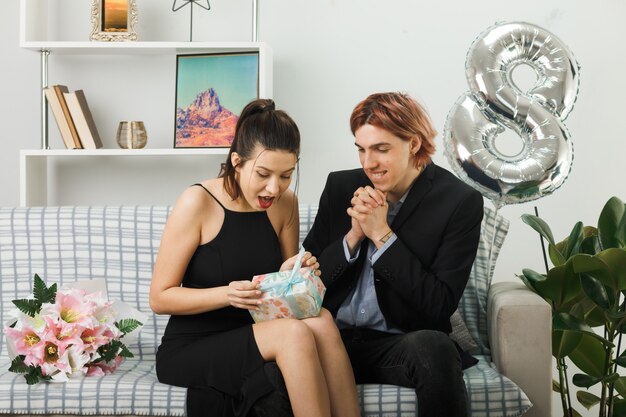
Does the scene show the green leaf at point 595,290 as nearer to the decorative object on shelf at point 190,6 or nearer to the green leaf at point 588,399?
the green leaf at point 588,399

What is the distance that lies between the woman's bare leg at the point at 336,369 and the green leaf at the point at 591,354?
88cm

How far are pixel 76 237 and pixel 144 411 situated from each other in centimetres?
70

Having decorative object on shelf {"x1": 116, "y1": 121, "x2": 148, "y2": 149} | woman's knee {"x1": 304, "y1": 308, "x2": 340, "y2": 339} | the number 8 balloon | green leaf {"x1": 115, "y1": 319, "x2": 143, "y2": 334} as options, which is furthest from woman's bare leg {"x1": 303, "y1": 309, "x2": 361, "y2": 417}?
decorative object on shelf {"x1": 116, "y1": 121, "x2": 148, "y2": 149}

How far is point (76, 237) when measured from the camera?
262 cm

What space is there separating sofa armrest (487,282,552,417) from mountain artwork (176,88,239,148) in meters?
1.36

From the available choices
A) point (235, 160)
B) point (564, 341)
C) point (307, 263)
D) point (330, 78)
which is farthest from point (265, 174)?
point (330, 78)

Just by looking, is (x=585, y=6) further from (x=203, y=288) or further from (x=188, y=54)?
(x=203, y=288)

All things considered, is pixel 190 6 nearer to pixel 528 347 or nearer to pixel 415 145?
pixel 415 145

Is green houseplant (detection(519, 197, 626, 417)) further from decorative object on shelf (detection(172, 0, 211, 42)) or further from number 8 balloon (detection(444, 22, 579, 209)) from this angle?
decorative object on shelf (detection(172, 0, 211, 42))

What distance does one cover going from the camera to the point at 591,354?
262 centimetres

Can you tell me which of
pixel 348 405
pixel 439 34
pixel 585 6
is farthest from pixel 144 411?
pixel 585 6

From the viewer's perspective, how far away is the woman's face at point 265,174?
215cm

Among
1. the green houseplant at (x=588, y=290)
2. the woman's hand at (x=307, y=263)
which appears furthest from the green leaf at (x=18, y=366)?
the green houseplant at (x=588, y=290)

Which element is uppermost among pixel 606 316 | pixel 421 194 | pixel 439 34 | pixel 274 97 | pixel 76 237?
pixel 439 34
